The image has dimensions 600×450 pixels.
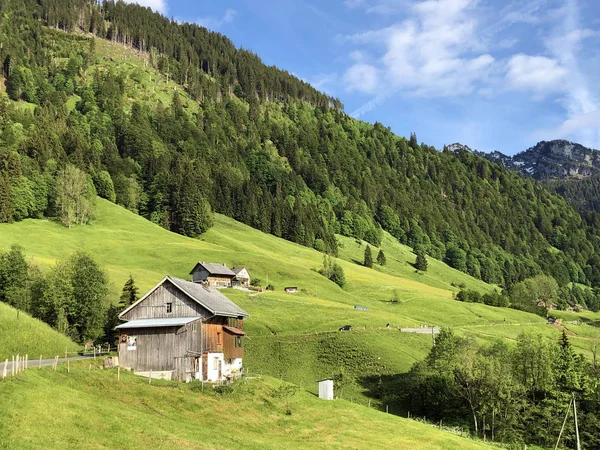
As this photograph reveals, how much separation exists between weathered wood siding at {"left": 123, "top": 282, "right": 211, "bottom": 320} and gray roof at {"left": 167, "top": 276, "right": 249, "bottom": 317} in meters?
0.75

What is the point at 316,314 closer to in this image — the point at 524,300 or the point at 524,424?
the point at 524,424

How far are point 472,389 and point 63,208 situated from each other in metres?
120

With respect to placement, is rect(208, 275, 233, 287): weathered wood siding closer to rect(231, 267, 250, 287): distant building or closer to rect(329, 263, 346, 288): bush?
rect(231, 267, 250, 287): distant building

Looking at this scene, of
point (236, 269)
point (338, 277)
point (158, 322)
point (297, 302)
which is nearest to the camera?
point (158, 322)

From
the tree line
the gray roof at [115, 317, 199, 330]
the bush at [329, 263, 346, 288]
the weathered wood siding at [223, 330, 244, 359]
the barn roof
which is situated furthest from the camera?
the bush at [329, 263, 346, 288]

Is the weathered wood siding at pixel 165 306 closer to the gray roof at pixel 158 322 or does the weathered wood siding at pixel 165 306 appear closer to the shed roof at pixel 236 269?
the gray roof at pixel 158 322

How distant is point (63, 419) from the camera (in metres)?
27.3

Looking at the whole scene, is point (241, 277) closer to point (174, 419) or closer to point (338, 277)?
point (338, 277)

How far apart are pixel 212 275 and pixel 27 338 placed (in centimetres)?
6008

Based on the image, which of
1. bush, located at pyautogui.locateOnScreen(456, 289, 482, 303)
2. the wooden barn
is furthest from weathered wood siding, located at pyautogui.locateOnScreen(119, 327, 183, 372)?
bush, located at pyautogui.locateOnScreen(456, 289, 482, 303)

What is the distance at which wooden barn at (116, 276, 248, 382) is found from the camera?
5356 cm

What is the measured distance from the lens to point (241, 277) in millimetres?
124812

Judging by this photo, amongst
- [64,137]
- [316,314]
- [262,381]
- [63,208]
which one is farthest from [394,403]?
[64,137]

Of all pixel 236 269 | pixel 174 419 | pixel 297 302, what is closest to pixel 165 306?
pixel 174 419
